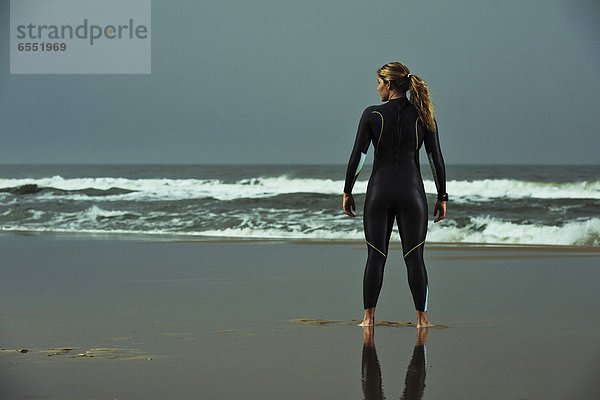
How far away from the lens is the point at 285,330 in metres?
4.78

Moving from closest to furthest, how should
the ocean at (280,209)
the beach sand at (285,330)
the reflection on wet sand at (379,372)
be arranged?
the reflection on wet sand at (379,372) < the beach sand at (285,330) < the ocean at (280,209)

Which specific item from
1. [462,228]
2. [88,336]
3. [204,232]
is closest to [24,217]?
[204,232]

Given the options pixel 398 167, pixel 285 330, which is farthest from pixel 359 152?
pixel 285 330

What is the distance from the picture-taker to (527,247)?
1043cm

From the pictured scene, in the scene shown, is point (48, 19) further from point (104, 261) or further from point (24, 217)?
point (104, 261)

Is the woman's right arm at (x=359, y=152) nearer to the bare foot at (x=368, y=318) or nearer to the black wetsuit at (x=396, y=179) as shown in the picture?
the black wetsuit at (x=396, y=179)

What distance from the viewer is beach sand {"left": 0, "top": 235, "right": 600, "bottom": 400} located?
11.4ft

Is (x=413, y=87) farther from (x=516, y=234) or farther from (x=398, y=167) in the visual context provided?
(x=516, y=234)

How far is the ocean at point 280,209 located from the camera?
13469mm

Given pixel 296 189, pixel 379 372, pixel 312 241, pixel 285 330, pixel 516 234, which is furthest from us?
pixel 296 189

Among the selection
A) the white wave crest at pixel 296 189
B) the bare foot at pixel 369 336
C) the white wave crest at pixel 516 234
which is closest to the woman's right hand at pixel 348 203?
the bare foot at pixel 369 336

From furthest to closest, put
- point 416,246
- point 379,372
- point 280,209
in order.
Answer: point 280,209, point 416,246, point 379,372

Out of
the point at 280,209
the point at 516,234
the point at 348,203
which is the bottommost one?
the point at 516,234

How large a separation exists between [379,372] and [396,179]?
135 cm
